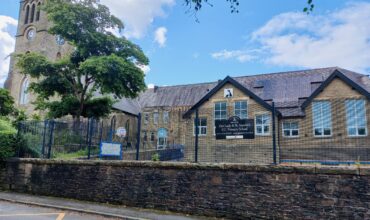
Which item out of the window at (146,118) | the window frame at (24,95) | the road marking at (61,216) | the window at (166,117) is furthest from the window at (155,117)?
the road marking at (61,216)

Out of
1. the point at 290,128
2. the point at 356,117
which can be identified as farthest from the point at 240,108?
the point at 356,117

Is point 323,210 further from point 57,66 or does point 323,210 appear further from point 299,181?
point 57,66

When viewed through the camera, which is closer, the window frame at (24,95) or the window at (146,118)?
the window frame at (24,95)

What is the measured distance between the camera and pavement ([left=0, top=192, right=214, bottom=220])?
26.5 feet

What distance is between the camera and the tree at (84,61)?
21.2 metres

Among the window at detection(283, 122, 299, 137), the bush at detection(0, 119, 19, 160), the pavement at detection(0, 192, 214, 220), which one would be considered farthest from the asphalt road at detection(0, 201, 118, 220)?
the window at detection(283, 122, 299, 137)

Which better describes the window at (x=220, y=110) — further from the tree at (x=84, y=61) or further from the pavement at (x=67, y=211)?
the pavement at (x=67, y=211)

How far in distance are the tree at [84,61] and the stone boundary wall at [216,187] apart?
1124 centimetres

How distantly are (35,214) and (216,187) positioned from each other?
5490mm

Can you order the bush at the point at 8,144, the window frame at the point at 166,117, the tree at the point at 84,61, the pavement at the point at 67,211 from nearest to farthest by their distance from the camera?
the pavement at the point at 67,211 → the bush at the point at 8,144 → the tree at the point at 84,61 → the window frame at the point at 166,117

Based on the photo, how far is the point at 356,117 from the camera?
17.5 m

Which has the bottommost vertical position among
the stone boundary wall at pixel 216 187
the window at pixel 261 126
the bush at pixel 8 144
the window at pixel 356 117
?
the stone boundary wall at pixel 216 187

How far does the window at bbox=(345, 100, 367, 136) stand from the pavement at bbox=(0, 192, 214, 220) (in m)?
13.5

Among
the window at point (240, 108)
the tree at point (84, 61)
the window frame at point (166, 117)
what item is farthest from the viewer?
the window frame at point (166, 117)
